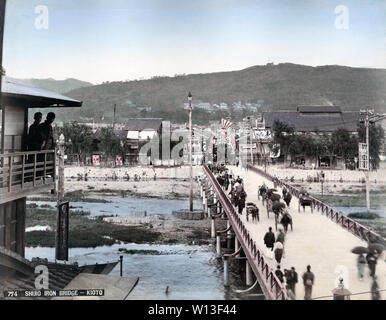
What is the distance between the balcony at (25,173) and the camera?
6922mm

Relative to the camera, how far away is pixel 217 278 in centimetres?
1046

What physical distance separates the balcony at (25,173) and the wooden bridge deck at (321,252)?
3.88m

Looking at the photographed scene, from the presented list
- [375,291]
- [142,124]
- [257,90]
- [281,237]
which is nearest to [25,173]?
[281,237]

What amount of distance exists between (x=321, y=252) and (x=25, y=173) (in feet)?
16.2

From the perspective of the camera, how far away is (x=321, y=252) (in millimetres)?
8109

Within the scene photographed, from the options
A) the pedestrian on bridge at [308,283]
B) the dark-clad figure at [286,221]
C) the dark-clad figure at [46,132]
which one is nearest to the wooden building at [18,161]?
the dark-clad figure at [46,132]

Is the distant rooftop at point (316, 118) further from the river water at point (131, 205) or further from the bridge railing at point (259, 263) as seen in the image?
the river water at point (131, 205)

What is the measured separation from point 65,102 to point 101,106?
5.93 meters

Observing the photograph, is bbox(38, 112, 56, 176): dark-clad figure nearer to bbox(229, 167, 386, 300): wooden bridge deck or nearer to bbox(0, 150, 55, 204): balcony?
bbox(0, 150, 55, 204): balcony

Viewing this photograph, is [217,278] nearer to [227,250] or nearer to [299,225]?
[299,225]

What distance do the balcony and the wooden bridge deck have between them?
3.88 metres

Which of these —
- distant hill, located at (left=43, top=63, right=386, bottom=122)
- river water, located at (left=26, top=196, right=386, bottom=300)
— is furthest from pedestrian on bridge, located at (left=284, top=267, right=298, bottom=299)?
distant hill, located at (left=43, top=63, right=386, bottom=122)

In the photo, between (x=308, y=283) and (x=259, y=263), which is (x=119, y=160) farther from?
(x=308, y=283)

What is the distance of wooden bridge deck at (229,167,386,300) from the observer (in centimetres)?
662
